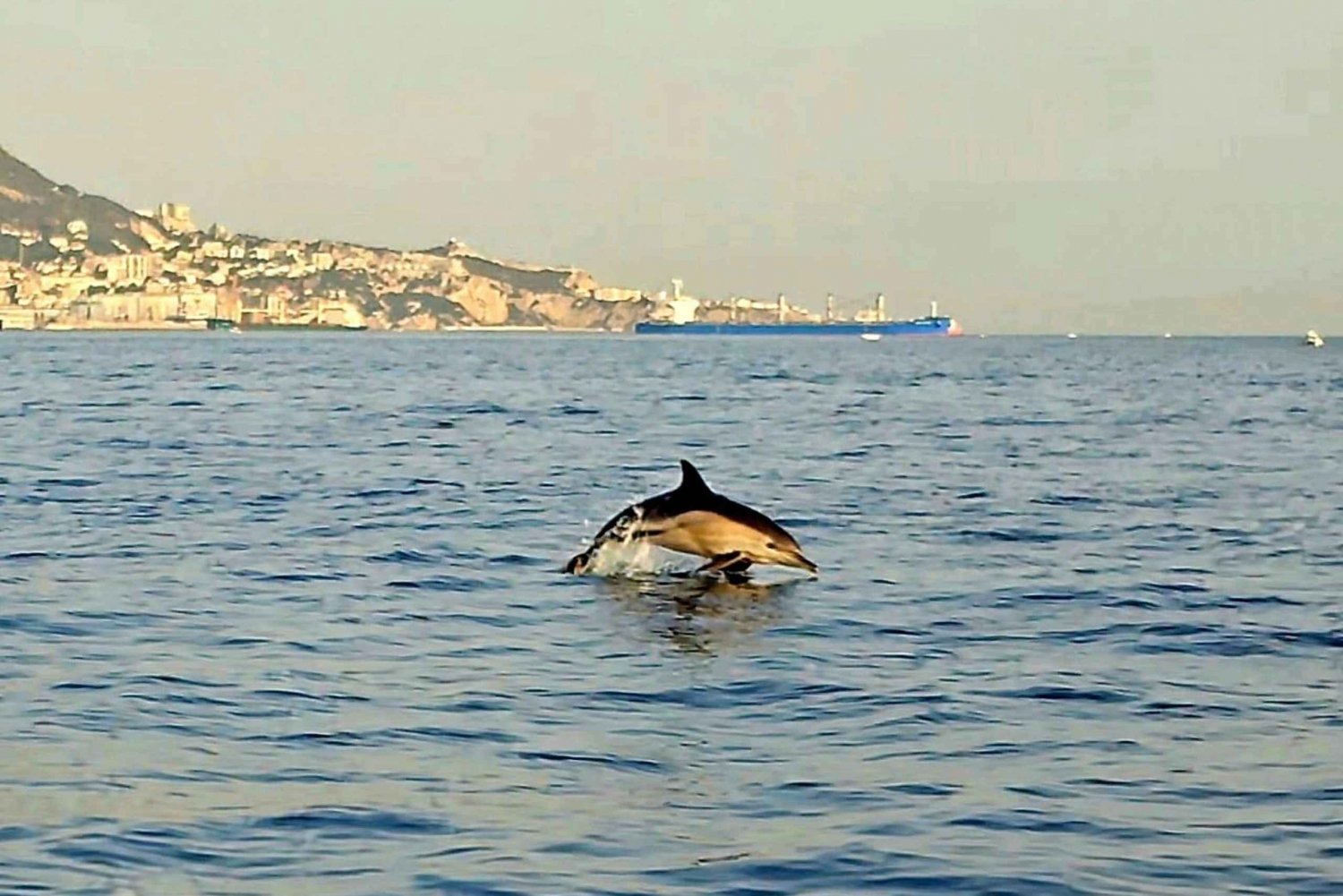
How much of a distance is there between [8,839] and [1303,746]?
6.49 metres

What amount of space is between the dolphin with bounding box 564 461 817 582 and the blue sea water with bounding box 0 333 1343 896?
12.0 inches

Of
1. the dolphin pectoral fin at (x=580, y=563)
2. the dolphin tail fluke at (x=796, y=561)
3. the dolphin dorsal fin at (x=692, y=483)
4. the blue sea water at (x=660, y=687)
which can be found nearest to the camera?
the blue sea water at (x=660, y=687)

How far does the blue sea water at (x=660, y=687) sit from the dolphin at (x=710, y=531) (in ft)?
1.00

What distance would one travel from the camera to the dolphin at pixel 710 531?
19016 millimetres

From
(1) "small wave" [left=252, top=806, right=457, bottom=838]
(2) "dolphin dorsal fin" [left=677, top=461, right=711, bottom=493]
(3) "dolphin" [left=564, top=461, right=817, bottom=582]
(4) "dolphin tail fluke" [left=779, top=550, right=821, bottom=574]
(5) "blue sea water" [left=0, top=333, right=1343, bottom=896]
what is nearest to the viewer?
(5) "blue sea water" [left=0, top=333, right=1343, bottom=896]

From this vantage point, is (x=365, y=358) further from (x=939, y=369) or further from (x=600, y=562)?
(x=600, y=562)

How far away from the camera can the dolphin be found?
19016 millimetres

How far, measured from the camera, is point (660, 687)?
45.0 ft

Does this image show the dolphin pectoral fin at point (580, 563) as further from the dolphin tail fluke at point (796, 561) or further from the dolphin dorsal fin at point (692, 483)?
the dolphin tail fluke at point (796, 561)

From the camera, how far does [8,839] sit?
970 centimetres

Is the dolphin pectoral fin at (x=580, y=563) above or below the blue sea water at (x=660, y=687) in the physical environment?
above

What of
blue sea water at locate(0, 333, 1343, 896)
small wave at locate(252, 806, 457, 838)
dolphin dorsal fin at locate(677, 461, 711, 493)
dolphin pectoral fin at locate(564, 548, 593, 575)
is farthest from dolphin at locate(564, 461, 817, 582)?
small wave at locate(252, 806, 457, 838)

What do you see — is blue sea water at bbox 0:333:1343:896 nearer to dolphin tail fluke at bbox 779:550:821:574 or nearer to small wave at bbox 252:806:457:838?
small wave at bbox 252:806:457:838

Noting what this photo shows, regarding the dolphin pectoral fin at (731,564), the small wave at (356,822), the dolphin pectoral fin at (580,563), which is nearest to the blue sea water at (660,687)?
the small wave at (356,822)
